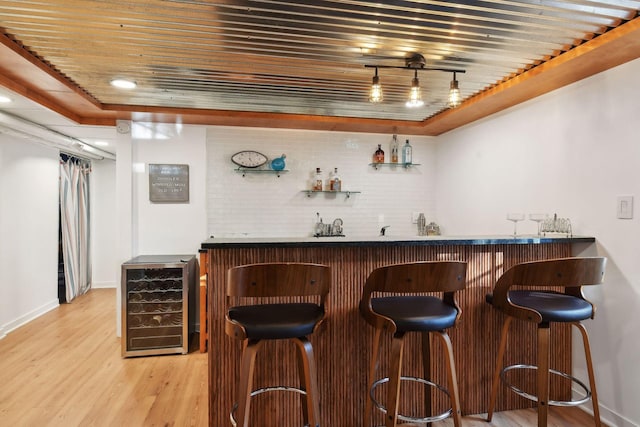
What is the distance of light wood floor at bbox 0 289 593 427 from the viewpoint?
82.4 inches

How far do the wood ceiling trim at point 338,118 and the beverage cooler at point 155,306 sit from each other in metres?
1.39

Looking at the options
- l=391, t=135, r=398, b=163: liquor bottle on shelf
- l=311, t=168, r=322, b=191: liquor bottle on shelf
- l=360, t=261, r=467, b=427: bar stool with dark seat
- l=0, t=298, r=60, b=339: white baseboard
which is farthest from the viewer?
l=391, t=135, r=398, b=163: liquor bottle on shelf

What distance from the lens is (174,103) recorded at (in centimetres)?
309

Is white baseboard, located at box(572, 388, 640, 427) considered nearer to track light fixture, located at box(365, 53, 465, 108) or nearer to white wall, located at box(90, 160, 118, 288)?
track light fixture, located at box(365, 53, 465, 108)

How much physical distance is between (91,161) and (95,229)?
1065 millimetres

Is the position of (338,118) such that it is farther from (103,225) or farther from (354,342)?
(103,225)

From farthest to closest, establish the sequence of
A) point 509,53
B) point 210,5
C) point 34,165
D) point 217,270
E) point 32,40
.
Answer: point 34,165
point 509,53
point 32,40
point 217,270
point 210,5

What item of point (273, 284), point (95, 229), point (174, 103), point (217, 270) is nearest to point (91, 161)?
point (95, 229)

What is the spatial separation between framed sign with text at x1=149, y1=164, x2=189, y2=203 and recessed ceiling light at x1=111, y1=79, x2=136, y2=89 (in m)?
1.02

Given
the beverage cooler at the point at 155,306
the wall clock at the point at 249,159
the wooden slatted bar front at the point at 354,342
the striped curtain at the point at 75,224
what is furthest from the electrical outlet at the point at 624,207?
the striped curtain at the point at 75,224

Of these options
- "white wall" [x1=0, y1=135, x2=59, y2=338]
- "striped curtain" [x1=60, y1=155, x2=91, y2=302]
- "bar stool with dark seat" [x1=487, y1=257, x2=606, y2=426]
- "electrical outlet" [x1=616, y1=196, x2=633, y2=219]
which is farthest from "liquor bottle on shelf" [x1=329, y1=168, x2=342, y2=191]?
"striped curtain" [x1=60, y1=155, x2=91, y2=302]

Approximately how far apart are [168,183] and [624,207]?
3653 mm

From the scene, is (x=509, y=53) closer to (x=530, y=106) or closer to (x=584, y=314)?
(x=530, y=106)

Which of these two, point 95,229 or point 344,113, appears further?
point 95,229
